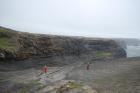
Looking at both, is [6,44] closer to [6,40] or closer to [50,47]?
[6,40]

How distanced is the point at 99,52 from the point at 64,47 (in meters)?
19.8

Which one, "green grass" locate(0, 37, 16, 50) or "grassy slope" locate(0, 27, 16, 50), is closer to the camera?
"green grass" locate(0, 37, 16, 50)

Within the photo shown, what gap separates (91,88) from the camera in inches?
1281

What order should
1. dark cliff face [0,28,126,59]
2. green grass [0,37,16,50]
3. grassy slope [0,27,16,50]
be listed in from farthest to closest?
1. dark cliff face [0,28,126,59]
2. grassy slope [0,27,16,50]
3. green grass [0,37,16,50]

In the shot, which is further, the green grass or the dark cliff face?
the dark cliff face

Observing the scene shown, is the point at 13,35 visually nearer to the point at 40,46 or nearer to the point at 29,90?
the point at 40,46

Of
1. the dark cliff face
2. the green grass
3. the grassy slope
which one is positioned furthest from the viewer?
the dark cliff face

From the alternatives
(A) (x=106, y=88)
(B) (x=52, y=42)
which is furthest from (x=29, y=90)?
(B) (x=52, y=42)

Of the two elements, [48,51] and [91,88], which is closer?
[91,88]

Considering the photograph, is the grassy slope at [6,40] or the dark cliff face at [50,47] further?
the dark cliff face at [50,47]

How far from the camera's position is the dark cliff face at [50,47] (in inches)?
2547

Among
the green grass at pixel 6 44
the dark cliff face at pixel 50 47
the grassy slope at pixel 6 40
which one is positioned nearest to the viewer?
the green grass at pixel 6 44

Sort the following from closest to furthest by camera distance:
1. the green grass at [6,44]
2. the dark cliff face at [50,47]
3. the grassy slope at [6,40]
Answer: the green grass at [6,44] < the grassy slope at [6,40] < the dark cliff face at [50,47]

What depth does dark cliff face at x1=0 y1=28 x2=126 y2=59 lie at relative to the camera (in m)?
64.7
